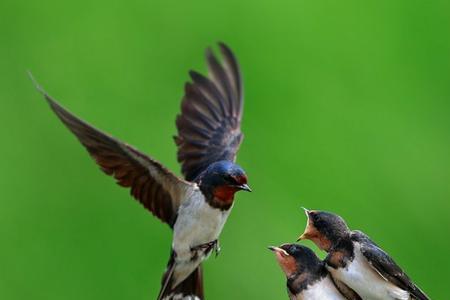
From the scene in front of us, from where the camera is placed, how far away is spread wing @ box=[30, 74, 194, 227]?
9.82 feet

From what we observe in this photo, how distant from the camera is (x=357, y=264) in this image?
2729mm

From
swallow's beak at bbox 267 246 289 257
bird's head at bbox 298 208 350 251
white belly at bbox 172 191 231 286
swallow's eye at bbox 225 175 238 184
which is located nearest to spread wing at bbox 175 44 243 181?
white belly at bbox 172 191 231 286

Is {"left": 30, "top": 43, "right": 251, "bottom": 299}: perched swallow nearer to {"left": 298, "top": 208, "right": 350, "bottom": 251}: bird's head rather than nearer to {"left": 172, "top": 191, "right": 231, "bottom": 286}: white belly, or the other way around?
{"left": 172, "top": 191, "right": 231, "bottom": 286}: white belly

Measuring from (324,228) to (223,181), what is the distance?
1.59 feet

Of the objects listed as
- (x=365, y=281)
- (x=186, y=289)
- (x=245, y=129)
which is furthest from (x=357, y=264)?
(x=245, y=129)

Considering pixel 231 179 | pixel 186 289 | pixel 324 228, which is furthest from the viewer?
pixel 186 289

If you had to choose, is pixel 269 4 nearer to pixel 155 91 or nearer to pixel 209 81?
pixel 155 91

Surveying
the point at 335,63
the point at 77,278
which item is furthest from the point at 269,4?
the point at 77,278

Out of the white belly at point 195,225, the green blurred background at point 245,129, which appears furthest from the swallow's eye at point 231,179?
the green blurred background at point 245,129

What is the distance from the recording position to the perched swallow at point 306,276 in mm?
2730

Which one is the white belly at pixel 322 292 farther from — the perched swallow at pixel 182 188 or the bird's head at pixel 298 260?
the perched swallow at pixel 182 188

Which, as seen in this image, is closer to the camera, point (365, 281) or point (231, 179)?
point (365, 281)

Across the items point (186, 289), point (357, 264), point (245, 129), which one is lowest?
point (186, 289)

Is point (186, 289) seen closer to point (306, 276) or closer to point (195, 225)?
point (195, 225)
